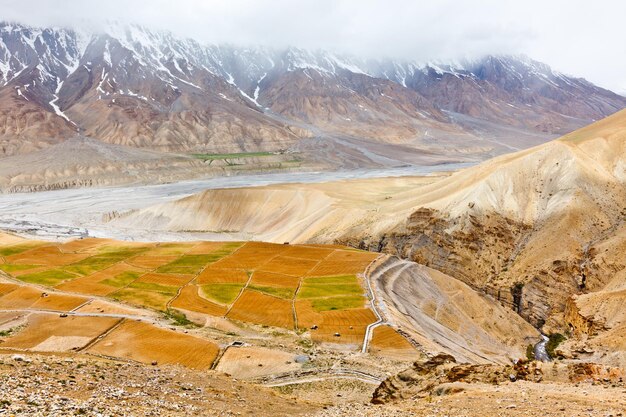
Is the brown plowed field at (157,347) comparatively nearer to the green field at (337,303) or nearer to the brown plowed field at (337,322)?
the brown plowed field at (337,322)

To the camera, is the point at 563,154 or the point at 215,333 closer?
the point at 215,333

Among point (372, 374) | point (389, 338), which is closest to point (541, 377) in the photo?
point (372, 374)

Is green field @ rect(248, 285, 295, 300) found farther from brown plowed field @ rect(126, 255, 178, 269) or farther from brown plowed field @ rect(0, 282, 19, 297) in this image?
brown plowed field @ rect(0, 282, 19, 297)

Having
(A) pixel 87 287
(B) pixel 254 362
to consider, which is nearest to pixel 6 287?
(A) pixel 87 287

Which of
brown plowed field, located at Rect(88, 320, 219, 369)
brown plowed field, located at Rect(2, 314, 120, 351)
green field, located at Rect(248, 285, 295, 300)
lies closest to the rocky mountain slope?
green field, located at Rect(248, 285, 295, 300)

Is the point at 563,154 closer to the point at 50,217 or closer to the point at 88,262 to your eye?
the point at 88,262

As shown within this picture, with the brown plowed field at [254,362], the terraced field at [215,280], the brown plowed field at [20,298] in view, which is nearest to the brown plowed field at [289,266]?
the terraced field at [215,280]
